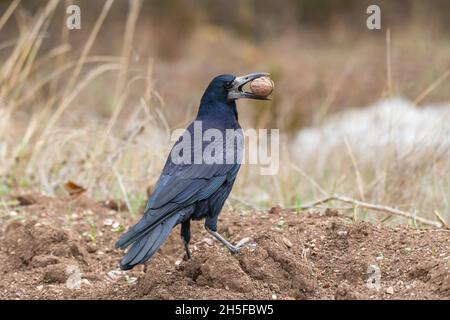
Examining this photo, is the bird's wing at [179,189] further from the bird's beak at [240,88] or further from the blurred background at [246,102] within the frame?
the blurred background at [246,102]

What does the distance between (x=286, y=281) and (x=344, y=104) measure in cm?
990

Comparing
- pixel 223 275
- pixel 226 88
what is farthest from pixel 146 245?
pixel 226 88

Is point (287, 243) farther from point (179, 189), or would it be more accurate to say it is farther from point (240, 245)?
point (179, 189)

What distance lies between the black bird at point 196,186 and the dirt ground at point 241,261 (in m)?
0.18

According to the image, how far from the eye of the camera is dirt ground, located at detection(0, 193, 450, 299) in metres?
3.92

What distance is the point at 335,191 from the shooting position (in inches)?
244

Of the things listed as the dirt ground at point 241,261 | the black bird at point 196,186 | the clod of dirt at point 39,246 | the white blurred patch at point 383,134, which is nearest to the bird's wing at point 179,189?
the black bird at point 196,186

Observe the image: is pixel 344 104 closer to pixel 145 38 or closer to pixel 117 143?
pixel 145 38

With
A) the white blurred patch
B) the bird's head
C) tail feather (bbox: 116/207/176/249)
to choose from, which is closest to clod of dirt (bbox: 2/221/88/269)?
tail feather (bbox: 116/207/176/249)

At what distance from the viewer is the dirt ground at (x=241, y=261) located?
12.9 feet

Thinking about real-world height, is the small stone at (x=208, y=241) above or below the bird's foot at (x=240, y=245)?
below

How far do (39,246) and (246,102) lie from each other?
6.38m

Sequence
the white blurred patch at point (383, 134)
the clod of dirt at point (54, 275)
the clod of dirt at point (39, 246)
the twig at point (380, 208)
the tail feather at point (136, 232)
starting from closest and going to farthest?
the tail feather at point (136, 232) → the clod of dirt at point (54, 275) → the clod of dirt at point (39, 246) → the twig at point (380, 208) → the white blurred patch at point (383, 134)

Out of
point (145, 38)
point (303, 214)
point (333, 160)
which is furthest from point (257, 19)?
point (303, 214)
